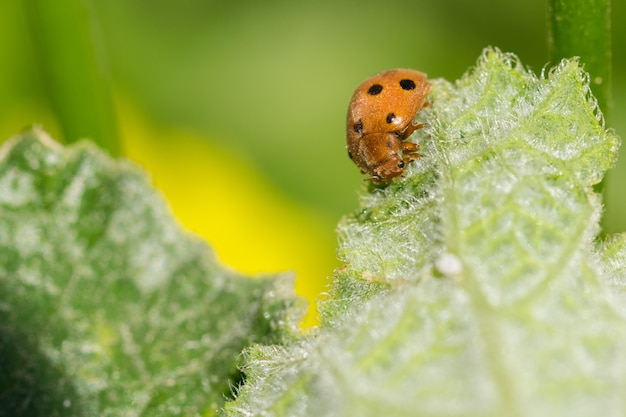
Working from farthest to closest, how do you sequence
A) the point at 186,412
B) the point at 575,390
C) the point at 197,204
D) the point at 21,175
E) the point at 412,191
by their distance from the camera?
1. the point at 197,204
2. the point at 21,175
3. the point at 186,412
4. the point at 412,191
5. the point at 575,390

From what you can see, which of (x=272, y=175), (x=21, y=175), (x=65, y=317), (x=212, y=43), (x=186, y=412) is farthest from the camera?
(x=212, y=43)

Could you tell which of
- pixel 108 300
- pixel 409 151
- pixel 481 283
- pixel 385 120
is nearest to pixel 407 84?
pixel 385 120

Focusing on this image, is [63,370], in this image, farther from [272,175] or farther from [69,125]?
[272,175]

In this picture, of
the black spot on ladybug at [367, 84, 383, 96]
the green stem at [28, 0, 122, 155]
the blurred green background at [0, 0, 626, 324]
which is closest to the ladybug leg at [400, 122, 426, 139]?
the black spot on ladybug at [367, 84, 383, 96]

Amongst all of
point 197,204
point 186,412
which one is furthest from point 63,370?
point 197,204

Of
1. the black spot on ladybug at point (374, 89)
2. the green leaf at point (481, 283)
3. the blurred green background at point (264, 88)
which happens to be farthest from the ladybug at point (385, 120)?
the blurred green background at point (264, 88)

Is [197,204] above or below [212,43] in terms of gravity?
below

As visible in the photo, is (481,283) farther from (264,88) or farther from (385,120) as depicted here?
(264,88)

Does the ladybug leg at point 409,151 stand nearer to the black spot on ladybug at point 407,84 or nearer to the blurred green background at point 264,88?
the black spot on ladybug at point 407,84
